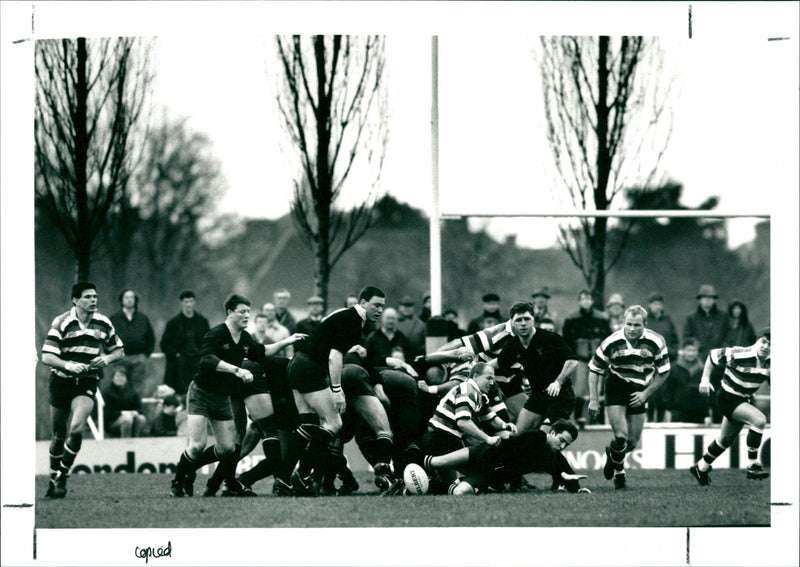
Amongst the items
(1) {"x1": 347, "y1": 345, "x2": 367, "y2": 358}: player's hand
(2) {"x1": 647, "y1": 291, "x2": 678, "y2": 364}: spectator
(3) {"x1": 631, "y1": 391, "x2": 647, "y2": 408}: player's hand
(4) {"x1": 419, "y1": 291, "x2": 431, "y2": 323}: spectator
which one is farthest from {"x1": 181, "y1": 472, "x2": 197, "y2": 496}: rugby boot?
(2) {"x1": 647, "y1": 291, "x2": 678, "y2": 364}: spectator

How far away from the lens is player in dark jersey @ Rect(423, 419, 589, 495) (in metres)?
10.9

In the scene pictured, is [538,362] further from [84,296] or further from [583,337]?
[84,296]

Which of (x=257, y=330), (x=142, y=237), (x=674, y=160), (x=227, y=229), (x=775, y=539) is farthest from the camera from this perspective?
(x=227, y=229)

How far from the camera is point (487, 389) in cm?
1117

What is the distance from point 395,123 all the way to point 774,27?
642 centimetres

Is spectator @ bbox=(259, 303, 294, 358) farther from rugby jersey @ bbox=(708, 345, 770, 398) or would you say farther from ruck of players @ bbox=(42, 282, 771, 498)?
rugby jersey @ bbox=(708, 345, 770, 398)

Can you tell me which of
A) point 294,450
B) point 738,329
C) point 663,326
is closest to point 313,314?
point 294,450

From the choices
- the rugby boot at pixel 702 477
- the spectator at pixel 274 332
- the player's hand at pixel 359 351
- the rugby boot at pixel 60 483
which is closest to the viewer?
the rugby boot at pixel 60 483

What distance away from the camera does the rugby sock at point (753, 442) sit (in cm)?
1229

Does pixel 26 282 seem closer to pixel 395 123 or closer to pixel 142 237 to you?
pixel 395 123

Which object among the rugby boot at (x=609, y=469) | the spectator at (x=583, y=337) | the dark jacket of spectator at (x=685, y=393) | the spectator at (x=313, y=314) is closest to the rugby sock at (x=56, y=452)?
the spectator at (x=313, y=314)

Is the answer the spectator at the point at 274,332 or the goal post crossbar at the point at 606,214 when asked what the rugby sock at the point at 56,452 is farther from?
the goal post crossbar at the point at 606,214

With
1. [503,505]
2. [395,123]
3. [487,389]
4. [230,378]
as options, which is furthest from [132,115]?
[503,505]

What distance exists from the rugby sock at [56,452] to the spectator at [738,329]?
6.85 metres
